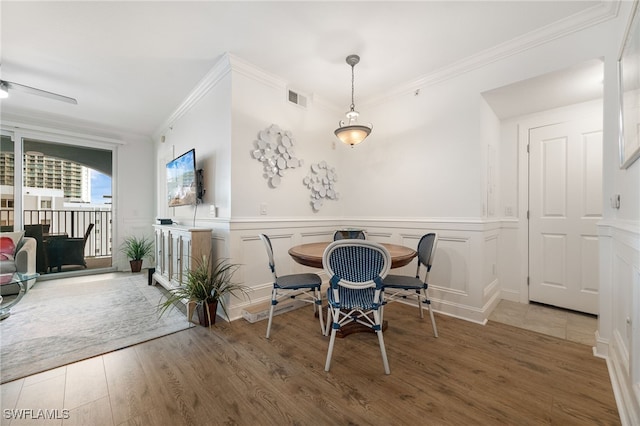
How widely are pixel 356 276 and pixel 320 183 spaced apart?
2.04 metres

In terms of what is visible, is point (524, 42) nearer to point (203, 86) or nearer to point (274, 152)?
point (274, 152)

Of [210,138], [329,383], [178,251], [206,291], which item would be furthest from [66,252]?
[329,383]

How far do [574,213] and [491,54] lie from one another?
6.57ft

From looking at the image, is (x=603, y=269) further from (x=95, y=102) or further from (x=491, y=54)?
(x=95, y=102)

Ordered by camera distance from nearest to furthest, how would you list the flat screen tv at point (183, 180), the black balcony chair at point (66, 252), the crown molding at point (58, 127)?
the flat screen tv at point (183, 180), the crown molding at point (58, 127), the black balcony chair at point (66, 252)

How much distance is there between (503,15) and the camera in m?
2.10

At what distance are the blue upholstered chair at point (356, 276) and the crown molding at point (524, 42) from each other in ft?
7.82

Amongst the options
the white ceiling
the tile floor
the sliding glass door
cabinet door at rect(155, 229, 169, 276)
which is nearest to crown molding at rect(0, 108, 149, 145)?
the sliding glass door

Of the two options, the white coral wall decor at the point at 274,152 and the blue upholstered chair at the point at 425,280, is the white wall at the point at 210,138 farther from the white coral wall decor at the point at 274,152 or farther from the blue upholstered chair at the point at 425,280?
the blue upholstered chair at the point at 425,280

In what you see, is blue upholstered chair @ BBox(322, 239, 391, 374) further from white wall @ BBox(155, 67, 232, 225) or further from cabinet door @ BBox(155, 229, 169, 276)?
cabinet door @ BBox(155, 229, 169, 276)

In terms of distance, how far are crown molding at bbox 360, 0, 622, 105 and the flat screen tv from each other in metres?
2.88

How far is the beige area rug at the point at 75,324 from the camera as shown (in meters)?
1.94

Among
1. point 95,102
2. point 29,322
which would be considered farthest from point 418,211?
point 95,102

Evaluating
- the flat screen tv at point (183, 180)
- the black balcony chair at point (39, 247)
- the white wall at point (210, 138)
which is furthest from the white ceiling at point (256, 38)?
the black balcony chair at point (39, 247)
